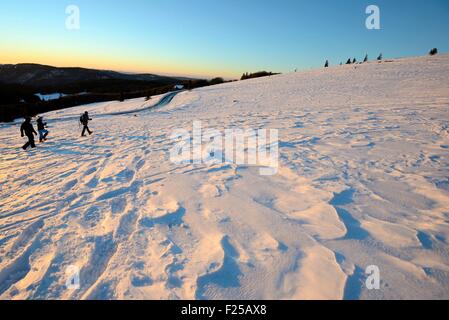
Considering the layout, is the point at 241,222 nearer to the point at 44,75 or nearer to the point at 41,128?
the point at 41,128

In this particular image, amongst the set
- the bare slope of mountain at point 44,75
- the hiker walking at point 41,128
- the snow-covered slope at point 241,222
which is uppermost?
the bare slope of mountain at point 44,75

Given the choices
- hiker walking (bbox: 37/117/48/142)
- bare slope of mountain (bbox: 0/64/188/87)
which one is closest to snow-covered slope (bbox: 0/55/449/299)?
hiker walking (bbox: 37/117/48/142)

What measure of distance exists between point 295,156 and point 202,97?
1746 cm

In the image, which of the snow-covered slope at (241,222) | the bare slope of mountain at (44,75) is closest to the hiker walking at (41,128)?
the snow-covered slope at (241,222)

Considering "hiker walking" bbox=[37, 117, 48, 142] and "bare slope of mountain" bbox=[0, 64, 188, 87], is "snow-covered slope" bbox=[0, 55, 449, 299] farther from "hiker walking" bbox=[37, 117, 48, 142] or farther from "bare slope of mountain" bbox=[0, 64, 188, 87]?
"bare slope of mountain" bbox=[0, 64, 188, 87]

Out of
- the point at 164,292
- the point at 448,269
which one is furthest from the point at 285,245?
the point at 448,269

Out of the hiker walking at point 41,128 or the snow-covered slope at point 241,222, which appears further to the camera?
the hiker walking at point 41,128

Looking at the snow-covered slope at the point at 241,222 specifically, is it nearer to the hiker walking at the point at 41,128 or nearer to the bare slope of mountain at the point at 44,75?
the hiker walking at the point at 41,128

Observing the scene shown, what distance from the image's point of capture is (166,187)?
5.19 m

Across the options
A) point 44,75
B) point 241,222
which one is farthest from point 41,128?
point 44,75

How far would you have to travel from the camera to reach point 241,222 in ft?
12.3

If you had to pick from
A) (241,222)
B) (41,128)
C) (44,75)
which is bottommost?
(241,222)

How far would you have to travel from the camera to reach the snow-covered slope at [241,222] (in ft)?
8.86

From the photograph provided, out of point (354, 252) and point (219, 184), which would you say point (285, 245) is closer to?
point (354, 252)
